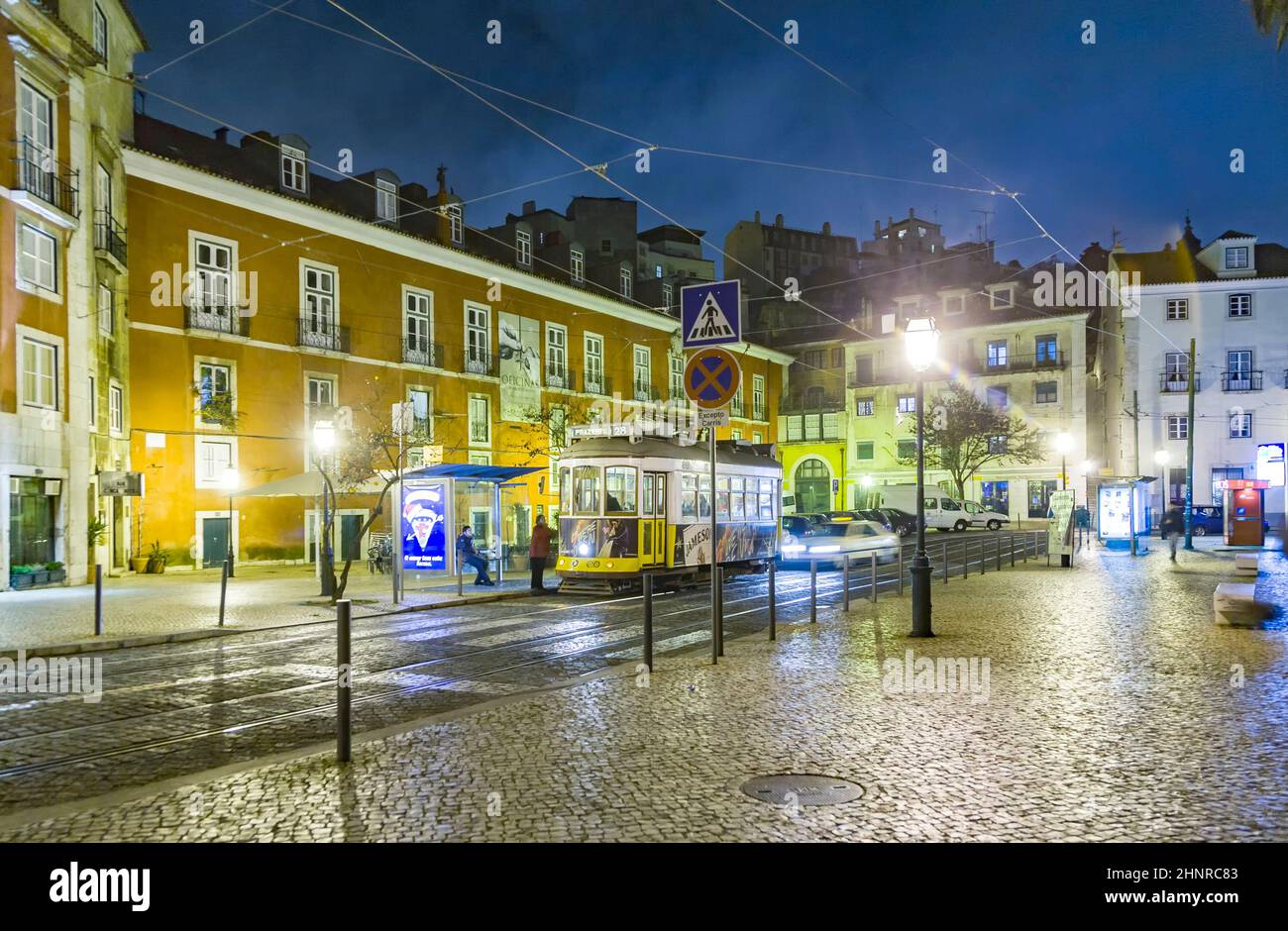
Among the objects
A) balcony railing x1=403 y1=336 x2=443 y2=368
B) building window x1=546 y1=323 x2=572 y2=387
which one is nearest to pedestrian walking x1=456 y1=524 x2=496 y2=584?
balcony railing x1=403 y1=336 x2=443 y2=368

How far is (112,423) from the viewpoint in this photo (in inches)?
1086

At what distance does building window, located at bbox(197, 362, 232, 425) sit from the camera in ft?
97.4

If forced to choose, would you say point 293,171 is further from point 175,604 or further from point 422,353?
point 175,604

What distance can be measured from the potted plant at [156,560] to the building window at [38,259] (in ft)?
25.1

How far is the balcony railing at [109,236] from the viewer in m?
26.2

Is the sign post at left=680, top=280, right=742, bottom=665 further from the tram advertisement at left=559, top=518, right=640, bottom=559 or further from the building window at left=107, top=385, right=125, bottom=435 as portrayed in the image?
the building window at left=107, top=385, right=125, bottom=435

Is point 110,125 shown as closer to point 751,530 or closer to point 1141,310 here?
point 751,530

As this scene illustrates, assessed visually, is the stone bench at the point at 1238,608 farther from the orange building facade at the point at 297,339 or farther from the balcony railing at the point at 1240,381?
the balcony railing at the point at 1240,381

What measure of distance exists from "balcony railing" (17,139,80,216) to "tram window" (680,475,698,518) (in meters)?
15.7

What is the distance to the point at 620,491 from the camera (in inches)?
822

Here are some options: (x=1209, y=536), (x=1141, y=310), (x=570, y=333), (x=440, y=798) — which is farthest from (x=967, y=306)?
(x=440, y=798)

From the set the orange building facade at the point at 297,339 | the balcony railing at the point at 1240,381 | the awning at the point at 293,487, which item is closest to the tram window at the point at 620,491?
the orange building facade at the point at 297,339

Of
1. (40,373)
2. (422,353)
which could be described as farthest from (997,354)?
(40,373)

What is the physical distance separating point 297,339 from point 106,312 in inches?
259
